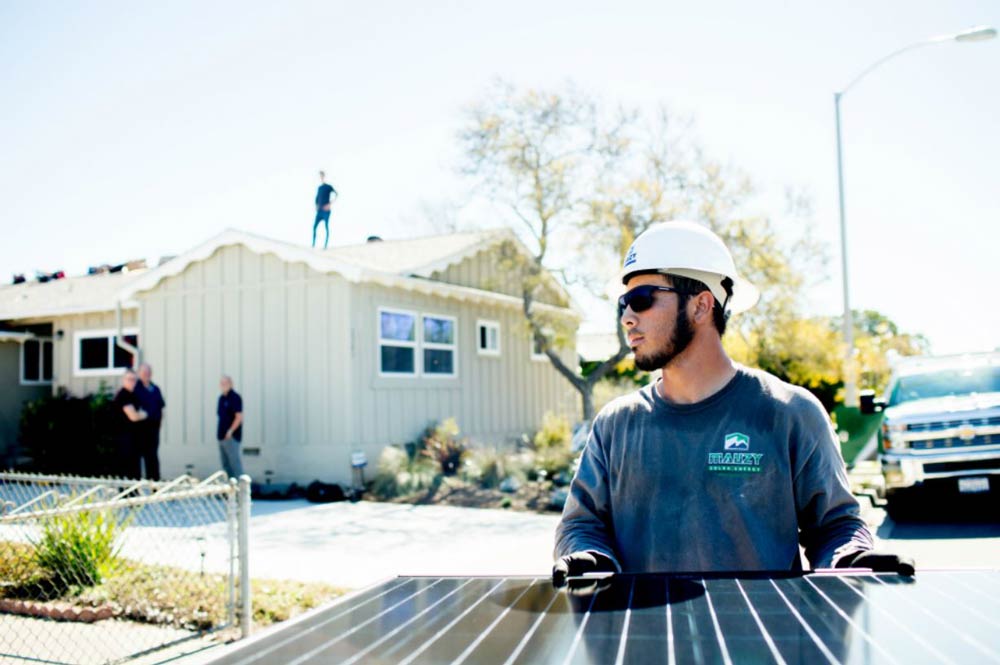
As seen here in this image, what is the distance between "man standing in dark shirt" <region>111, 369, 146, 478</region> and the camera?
13898mm

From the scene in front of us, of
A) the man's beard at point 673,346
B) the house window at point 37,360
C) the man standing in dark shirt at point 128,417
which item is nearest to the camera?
the man's beard at point 673,346

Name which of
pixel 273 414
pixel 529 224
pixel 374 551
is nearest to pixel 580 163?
pixel 529 224

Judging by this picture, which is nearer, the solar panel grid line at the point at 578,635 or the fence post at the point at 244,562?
the solar panel grid line at the point at 578,635

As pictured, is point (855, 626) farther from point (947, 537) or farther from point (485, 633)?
point (947, 537)

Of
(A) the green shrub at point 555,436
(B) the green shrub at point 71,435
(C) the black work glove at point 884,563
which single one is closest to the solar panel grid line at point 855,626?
(C) the black work glove at point 884,563

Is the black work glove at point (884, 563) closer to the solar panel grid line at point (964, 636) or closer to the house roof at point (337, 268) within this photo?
the solar panel grid line at point (964, 636)

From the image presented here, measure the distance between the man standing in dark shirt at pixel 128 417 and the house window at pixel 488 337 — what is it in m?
7.70

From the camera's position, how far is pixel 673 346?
3150 millimetres

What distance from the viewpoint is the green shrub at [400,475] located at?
14.4 m

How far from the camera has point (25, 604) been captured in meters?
6.56


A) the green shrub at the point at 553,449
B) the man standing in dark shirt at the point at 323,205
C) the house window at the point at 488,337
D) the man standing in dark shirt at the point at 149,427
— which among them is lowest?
the green shrub at the point at 553,449

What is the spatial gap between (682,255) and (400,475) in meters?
11.8

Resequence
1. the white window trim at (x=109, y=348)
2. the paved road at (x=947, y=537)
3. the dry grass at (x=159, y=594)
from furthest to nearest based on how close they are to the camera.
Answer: the white window trim at (x=109, y=348), the paved road at (x=947, y=537), the dry grass at (x=159, y=594)

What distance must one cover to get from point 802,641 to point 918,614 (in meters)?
0.35
